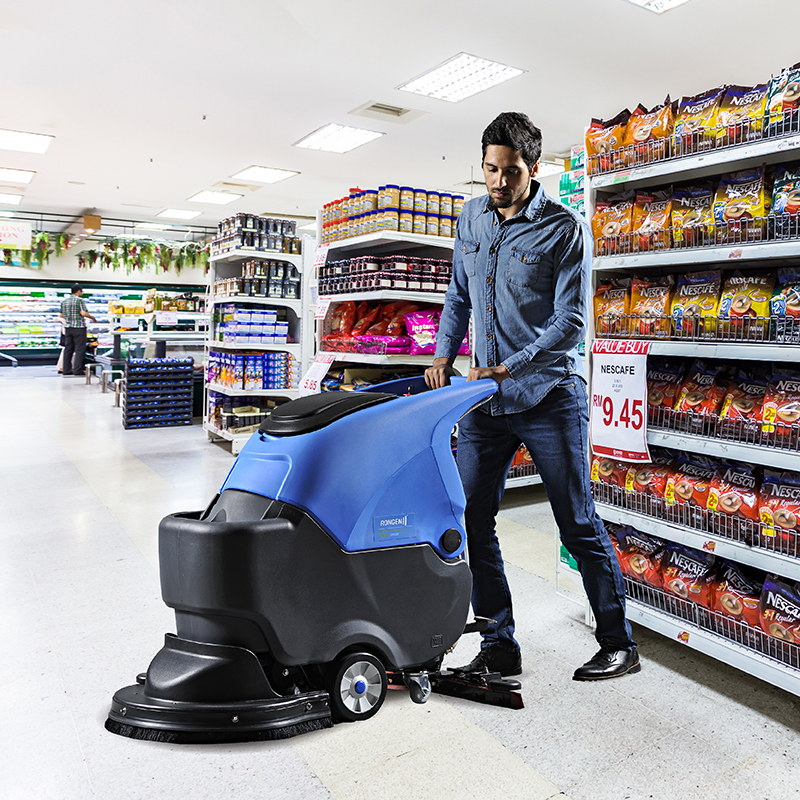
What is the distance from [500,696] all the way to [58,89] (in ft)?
24.6

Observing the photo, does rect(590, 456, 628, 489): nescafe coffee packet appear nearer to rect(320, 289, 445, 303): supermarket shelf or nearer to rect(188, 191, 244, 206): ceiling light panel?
rect(320, 289, 445, 303): supermarket shelf

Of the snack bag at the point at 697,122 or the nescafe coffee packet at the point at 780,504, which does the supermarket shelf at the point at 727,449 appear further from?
the snack bag at the point at 697,122

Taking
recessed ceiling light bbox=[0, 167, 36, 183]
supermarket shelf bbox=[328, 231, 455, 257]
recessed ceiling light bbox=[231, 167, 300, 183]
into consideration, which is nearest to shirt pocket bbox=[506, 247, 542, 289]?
supermarket shelf bbox=[328, 231, 455, 257]

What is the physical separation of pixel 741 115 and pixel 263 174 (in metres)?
9.79

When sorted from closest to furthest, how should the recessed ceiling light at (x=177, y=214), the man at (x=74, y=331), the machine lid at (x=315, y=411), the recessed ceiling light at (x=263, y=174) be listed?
the machine lid at (x=315, y=411)
the recessed ceiling light at (x=263, y=174)
the man at (x=74, y=331)
the recessed ceiling light at (x=177, y=214)

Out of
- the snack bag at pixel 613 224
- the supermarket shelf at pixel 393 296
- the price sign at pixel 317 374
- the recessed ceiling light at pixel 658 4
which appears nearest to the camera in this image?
the snack bag at pixel 613 224

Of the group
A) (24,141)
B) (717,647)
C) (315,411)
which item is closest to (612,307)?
(717,647)

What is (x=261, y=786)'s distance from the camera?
163 centimetres

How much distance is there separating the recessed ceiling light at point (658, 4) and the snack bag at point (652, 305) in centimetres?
340

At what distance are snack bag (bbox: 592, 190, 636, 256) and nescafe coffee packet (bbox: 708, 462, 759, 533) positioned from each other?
0.87 metres

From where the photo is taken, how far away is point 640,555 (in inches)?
97.3

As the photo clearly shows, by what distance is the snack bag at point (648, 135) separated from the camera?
7.66ft

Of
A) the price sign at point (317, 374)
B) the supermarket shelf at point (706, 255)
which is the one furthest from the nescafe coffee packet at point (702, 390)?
the price sign at point (317, 374)

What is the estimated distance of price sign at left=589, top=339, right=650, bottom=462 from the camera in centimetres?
234
